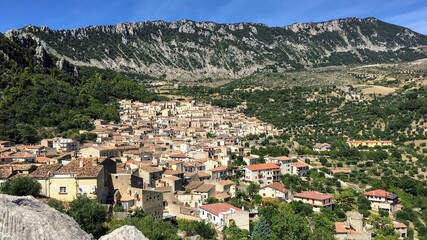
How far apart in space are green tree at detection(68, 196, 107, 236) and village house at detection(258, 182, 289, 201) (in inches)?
942

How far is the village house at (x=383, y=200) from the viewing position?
4497 centimetres

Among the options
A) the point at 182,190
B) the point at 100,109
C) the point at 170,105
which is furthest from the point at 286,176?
the point at 170,105

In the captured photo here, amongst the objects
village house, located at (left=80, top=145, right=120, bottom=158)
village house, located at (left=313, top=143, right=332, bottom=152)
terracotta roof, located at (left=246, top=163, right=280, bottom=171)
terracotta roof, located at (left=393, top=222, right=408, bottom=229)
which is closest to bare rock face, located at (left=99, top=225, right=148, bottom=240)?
village house, located at (left=80, top=145, right=120, bottom=158)

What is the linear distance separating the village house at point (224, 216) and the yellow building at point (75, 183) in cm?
1028

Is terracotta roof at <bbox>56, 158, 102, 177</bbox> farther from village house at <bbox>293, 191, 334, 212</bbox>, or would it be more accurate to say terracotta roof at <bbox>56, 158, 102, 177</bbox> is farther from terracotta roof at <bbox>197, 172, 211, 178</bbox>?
village house at <bbox>293, 191, 334, 212</bbox>

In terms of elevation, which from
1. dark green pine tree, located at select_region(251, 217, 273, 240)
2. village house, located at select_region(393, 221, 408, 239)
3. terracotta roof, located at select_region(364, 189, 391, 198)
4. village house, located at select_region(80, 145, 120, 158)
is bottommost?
village house, located at select_region(393, 221, 408, 239)

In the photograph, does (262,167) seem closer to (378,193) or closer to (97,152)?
(378,193)

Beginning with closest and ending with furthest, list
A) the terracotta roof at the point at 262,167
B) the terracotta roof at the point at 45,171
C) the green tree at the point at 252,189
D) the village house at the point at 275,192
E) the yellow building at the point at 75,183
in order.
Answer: the yellow building at the point at 75,183 → the terracotta roof at the point at 45,171 → the village house at the point at 275,192 → the green tree at the point at 252,189 → the terracotta roof at the point at 262,167

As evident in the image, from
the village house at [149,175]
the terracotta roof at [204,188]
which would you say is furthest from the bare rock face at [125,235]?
the terracotta roof at [204,188]

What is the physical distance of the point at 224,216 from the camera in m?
31.0

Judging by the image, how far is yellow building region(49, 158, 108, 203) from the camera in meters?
22.8

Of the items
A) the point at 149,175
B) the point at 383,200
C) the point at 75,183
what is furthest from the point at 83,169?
the point at 383,200

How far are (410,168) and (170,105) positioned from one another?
54256 millimetres

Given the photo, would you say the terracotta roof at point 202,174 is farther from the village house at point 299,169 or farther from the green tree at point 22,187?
the green tree at point 22,187
